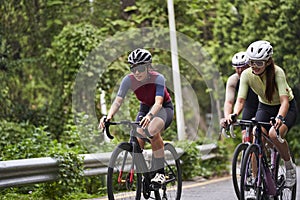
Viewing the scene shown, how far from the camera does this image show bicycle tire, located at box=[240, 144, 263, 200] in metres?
7.31

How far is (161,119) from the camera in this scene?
804cm

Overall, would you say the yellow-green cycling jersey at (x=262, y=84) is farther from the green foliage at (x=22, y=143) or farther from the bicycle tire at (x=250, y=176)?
the green foliage at (x=22, y=143)

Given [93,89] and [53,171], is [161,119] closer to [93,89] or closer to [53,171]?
[53,171]

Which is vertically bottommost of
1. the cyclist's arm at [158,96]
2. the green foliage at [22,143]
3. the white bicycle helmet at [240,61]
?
the green foliage at [22,143]

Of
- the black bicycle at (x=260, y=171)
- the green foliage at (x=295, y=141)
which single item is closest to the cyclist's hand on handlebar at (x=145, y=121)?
the black bicycle at (x=260, y=171)

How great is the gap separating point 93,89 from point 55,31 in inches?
142

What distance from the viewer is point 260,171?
7570mm

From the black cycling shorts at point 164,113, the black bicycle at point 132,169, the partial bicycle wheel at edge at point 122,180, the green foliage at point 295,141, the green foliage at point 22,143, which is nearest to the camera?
the partial bicycle wheel at edge at point 122,180

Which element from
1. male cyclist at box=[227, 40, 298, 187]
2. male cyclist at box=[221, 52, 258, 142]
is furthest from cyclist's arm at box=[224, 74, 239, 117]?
male cyclist at box=[227, 40, 298, 187]

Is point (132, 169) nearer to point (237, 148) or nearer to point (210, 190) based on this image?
point (237, 148)

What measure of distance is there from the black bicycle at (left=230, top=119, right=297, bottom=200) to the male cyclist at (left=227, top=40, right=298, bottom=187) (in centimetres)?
10

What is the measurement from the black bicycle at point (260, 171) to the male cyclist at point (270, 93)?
0.10 m

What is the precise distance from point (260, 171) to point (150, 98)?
5.19 feet

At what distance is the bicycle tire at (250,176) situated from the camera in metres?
7.31
